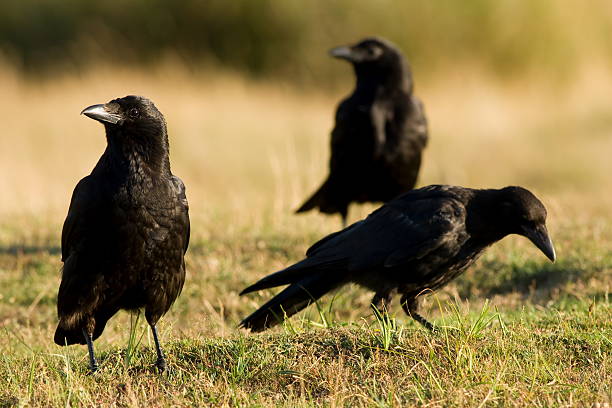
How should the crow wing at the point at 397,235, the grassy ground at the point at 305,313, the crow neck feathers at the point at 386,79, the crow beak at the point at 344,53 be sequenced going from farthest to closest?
the crow beak at the point at 344,53 < the crow neck feathers at the point at 386,79 < the crow wing at the point at 397,235 < the grassy ground at the point at 305,313

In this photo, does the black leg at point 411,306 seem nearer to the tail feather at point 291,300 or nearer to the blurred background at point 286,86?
the tail feather at point 291,300

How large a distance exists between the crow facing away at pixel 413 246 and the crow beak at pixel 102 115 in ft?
3.72

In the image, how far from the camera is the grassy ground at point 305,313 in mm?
4023

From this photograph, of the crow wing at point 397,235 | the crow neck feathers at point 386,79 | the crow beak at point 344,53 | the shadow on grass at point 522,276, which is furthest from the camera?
the crow beak at point 344,53

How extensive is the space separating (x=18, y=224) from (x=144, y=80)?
10040mm

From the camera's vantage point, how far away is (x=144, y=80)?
60.0ft

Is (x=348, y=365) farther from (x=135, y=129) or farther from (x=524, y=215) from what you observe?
(x=135, y=129)

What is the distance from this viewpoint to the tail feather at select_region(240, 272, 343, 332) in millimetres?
4969

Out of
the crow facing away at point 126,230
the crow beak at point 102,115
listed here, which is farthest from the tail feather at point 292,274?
the crow beak at point 102,115

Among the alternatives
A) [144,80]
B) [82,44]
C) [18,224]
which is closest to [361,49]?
[18,224]

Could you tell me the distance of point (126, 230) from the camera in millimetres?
4285

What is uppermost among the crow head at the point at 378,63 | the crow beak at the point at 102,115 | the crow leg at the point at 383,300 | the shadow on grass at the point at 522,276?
the crow head at the point at 378,63

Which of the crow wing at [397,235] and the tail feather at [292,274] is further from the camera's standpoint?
the tail feather at [292,274]

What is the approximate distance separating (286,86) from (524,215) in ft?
47.1
